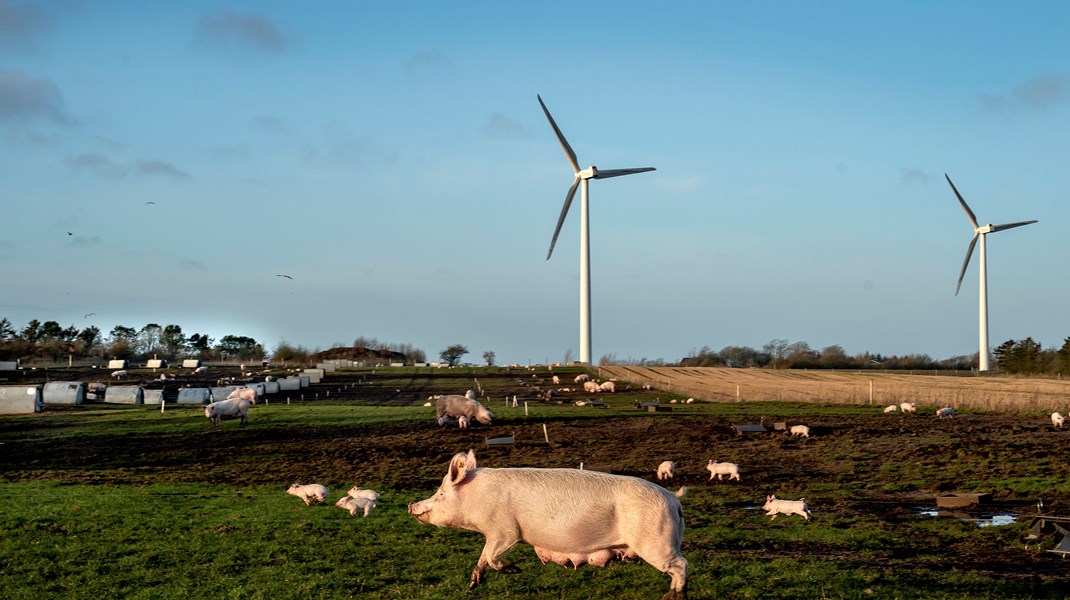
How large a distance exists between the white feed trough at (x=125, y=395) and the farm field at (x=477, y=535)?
11335 mm

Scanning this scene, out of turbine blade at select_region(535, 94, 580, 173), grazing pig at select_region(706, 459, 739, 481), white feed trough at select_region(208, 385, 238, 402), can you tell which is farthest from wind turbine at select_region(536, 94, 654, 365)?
grazing pig at select_region(706, 459, 739, 481)

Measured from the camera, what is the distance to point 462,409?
42969 mm

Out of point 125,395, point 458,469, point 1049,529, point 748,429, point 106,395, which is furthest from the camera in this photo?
point 106,395

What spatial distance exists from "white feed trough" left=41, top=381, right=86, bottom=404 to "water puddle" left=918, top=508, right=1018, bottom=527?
51539mm

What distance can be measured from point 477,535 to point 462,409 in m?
26.0

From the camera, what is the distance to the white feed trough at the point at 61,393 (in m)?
57.3

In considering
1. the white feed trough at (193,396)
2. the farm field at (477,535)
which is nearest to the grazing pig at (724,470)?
the farm field at (477,535)

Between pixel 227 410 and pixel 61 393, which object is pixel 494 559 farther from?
pixel 61 393

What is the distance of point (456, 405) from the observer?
4319 centimetres

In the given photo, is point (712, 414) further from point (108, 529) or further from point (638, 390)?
point (108, 529)

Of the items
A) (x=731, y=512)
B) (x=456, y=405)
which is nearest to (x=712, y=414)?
(x=456, y=405)

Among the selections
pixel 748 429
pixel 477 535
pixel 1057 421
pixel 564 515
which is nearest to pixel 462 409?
pixel 748 429

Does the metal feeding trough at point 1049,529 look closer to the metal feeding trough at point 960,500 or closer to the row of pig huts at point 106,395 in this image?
the metal feeding trough at point 960,500

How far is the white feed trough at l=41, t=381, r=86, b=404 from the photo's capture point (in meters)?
57.3
